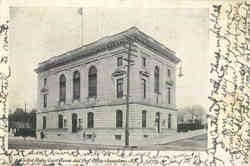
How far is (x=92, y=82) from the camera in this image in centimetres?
266

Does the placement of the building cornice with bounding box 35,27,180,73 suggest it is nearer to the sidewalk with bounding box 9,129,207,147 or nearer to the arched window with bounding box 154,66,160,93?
the arched window with bounding box 154,66,160,93

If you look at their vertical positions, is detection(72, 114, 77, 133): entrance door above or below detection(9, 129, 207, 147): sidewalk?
above

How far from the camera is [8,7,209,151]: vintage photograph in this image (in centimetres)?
256

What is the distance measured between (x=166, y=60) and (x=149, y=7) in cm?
40

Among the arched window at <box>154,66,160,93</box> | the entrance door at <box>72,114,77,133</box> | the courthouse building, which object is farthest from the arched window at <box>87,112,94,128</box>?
the arched window at <box>154,66,160,93</box>

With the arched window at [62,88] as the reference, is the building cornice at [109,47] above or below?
above

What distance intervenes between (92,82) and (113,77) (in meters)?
0.17

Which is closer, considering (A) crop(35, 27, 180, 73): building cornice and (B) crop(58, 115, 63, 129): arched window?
(A) crop(35, 27, 180, 73): building cornice

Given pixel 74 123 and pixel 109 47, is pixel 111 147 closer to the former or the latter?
pixel 74 123

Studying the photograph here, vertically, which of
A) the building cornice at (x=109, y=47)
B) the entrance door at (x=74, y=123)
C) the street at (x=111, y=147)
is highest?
the building cornice at (x=109, y=47)

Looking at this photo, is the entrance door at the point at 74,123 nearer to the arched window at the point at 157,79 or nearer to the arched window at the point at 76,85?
the arched window at the point at 76,85

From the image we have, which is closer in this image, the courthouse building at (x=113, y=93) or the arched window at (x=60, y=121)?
the courthouse building at (x=113, y=93)

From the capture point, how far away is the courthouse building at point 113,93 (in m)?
2.58

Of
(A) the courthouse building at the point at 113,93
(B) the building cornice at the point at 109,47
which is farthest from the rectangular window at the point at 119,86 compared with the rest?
(B) the building cornice at the point at 109,47
